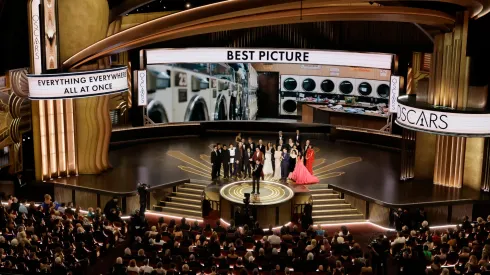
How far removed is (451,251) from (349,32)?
13577 mm

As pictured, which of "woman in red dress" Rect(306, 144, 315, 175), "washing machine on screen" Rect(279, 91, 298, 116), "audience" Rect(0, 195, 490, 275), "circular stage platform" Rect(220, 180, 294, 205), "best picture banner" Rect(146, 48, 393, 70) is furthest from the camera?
"washing machine on screen" Rect(279, 91, 298, 116)

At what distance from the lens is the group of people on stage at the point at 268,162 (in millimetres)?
19750

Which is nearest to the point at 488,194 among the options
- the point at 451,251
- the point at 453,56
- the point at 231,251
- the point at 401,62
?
the point at 453,56

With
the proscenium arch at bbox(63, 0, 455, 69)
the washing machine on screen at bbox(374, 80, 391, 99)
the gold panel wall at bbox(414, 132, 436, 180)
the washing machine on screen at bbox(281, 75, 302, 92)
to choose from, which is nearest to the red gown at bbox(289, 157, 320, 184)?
the gold panel wall at bbox(414, 132, 436, 180)

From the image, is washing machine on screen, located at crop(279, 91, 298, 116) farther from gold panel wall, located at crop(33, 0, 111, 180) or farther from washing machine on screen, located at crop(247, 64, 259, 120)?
gold panel wall, located at crop(33, 0, 111, 180)

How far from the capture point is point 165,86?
27.5 m

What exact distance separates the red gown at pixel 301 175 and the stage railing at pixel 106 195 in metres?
3.48

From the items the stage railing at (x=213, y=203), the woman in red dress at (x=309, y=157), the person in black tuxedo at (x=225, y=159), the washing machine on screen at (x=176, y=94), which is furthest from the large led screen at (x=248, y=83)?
the stage railing at (x=213, y=203)

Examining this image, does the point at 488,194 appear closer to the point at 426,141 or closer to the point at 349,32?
the point at 426,141

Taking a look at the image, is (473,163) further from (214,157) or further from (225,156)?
(214,157)

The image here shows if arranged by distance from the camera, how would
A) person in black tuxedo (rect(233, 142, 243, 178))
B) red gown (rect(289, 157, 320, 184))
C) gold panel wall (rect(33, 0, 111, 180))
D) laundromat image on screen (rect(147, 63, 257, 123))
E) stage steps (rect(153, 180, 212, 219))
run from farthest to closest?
1. laundromat image on screen (rect(147, 63, 257, 123))
2. person in black tuxedo (rect(233, 142, 243, 178))
3. red gown (rect(289, 157, 320, 184))
4. gold panel wall (rect(33, 0, 111, 180))
5. stage steps (rect(153, 180, 212, 219))

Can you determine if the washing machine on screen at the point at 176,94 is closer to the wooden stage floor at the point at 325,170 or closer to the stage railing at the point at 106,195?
the wooden stage floor at the point at 325,170

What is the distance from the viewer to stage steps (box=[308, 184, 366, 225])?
60.8 feet

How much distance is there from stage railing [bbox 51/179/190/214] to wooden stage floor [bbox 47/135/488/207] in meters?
0.25
